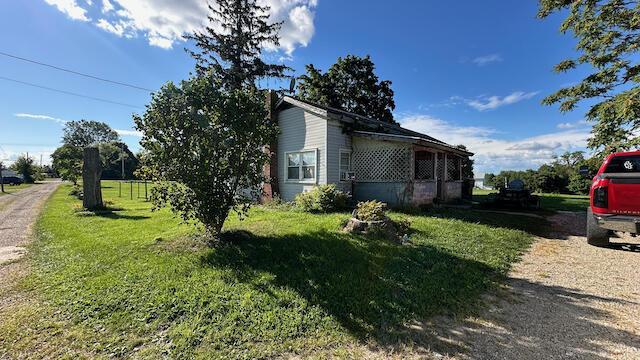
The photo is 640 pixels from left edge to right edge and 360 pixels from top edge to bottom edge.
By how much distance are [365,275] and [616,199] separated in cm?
476

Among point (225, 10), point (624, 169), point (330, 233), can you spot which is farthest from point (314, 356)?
point (225, 10)

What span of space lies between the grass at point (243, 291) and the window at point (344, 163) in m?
5.85

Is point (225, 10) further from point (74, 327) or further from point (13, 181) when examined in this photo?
point (13, 181)

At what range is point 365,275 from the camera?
4848 mm

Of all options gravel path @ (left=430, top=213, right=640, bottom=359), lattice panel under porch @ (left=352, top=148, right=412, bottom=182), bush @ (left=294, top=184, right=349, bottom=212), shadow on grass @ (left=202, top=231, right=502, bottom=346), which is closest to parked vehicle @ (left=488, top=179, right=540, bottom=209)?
lattice panel under porch @ (left=352, top=148, right=412, bottom=182)

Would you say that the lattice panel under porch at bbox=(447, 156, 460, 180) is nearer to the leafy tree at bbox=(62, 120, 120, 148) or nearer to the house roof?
the house roof

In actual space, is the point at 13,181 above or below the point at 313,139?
below

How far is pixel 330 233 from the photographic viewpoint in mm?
7051

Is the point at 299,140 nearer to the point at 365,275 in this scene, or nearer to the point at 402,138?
the point at 402,138

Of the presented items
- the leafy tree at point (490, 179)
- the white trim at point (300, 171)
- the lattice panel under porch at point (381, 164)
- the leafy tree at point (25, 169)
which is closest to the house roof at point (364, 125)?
the lattice panel under porch at point (381, 164)

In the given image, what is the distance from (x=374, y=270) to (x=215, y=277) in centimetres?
260

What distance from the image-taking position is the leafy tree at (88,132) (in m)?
86.3

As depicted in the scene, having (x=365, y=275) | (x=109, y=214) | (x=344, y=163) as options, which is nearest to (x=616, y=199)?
(x=365, y=275)

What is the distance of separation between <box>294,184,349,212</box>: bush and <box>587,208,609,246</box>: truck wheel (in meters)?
6.84
